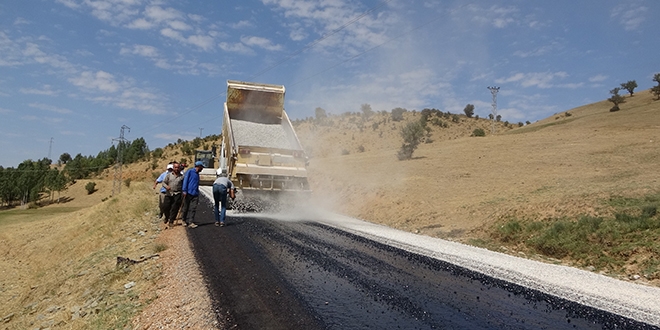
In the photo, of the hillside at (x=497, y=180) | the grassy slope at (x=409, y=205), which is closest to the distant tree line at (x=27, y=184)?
the grassy slope at (x=409, y=205)

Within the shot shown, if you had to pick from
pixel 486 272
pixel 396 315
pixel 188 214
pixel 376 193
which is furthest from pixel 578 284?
pixel 376 193

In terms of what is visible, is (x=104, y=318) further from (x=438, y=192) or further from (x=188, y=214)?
(x=438, y=192)

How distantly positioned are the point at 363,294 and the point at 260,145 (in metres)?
10.3

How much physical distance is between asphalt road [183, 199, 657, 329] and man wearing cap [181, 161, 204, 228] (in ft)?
7.91

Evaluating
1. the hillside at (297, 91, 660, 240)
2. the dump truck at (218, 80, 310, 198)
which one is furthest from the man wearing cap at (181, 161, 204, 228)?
the hillside at (297, 91, 660, 240)

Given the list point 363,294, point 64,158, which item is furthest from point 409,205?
point 64,158

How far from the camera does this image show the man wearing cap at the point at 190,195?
10.2m

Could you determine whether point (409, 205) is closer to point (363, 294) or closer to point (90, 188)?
point (363, 294)

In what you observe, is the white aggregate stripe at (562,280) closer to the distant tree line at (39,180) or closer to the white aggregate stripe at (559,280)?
the white aggregate stripe at (559,280)

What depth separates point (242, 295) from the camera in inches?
193

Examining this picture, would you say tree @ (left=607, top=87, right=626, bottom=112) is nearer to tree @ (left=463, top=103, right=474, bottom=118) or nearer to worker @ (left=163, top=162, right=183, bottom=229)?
tree @ (left=463, top=103, right=474, bottom=118)

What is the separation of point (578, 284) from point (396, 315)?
3858 millimetres

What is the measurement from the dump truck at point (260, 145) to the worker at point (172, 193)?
10.7 feet

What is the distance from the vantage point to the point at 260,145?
14.7 m
